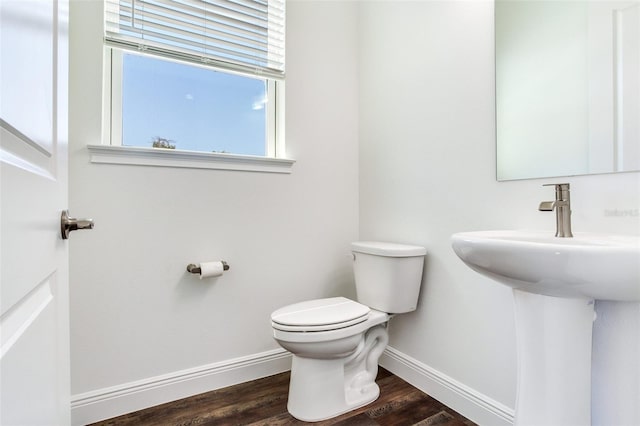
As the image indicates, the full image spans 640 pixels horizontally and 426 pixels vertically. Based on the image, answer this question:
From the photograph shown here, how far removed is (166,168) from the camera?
62.2 inches

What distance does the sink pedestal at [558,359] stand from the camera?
34.6 inches

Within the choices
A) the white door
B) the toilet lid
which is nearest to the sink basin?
the toilet lid

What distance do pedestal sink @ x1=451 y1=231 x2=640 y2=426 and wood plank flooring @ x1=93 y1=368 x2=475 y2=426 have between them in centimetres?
Answer: 58

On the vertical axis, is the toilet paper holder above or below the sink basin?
below

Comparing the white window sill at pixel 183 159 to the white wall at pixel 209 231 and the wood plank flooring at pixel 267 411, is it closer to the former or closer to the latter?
the white wall at pixel 209 231

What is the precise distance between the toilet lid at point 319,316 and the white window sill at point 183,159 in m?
0.76

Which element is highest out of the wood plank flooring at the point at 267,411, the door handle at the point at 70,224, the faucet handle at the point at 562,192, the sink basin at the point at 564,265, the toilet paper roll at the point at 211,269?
the faucet handle at the point at 562,192

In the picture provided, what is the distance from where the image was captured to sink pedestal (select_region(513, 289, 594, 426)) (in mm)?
880

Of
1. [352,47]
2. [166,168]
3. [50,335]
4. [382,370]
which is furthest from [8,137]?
[352,47]

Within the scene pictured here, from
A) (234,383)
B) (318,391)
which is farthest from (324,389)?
(234,383)

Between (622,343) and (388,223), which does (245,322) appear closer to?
(388,223)

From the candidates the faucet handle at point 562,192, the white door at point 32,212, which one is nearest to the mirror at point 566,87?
the faucet handle at point 562,192

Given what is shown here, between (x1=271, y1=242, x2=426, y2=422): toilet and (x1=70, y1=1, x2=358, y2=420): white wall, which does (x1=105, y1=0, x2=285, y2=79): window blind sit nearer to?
(x1=70, y1=1, x2=358, y2=420): white wall

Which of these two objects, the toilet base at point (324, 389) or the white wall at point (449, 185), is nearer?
the white wall at point (449, 185)
